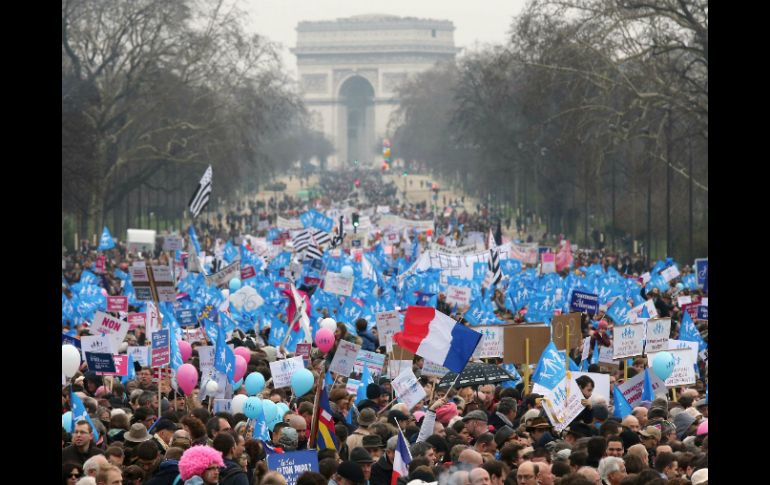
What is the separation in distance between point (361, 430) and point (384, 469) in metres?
1.26

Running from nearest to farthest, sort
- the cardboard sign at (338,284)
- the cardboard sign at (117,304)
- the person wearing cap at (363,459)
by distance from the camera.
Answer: the person wearing cap at (363,459)
the cardboard sign at (117,304)
the cardboard sign at (338,284)

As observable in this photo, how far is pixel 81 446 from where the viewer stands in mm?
10922

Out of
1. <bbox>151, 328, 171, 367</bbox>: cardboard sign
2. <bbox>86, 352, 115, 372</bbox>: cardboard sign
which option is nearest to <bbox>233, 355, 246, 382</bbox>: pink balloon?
<bbox>151, 328, 171, 367</bbox>: cardboard sign

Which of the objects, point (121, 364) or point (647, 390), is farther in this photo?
point (121, 364)

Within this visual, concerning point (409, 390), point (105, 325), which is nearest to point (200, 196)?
point (105, 325)

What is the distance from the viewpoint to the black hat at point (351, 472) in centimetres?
968

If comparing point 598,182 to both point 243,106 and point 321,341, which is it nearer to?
point 243,106

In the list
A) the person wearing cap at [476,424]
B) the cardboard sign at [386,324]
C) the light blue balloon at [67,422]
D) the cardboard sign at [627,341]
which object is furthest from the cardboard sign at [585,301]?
the light blue balloon at [67,422]

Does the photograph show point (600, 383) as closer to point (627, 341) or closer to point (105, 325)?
point (627, 341)

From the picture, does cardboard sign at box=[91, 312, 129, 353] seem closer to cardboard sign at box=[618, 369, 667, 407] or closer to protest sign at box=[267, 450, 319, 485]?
cardboard sign at box=[618, 369, 667, 407]

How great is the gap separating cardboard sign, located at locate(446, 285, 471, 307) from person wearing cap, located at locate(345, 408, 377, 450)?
1305 centimetres

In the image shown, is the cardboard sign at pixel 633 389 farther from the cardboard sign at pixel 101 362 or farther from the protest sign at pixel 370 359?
the cardboard sign at pixel 101 362

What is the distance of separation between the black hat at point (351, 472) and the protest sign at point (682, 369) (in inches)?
248
